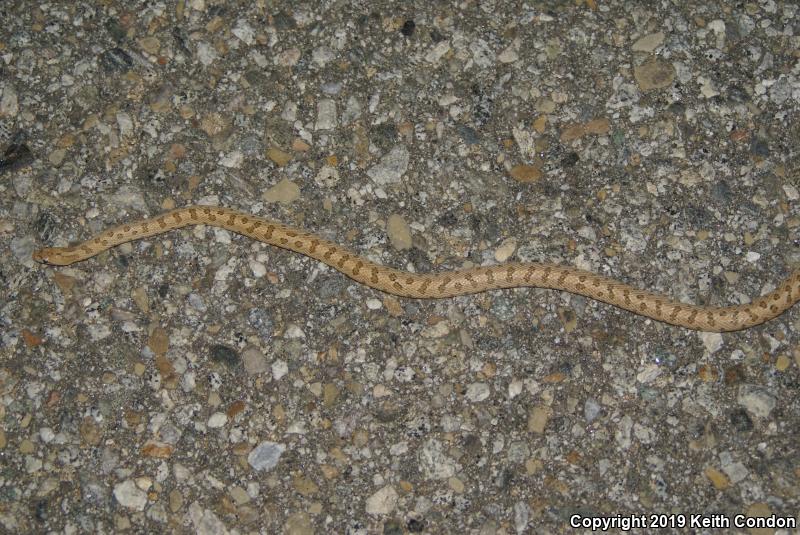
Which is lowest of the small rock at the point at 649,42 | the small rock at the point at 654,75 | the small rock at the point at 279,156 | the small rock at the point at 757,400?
the small rock at the point at 757,400

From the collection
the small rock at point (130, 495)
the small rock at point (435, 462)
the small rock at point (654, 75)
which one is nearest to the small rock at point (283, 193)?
the small rock at point (435, 462)

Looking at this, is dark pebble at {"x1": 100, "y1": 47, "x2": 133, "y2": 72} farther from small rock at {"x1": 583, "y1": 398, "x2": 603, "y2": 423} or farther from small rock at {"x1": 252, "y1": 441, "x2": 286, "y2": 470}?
small rock at {"x1": 583, "y1": 398, "x2": 603, "y2": 423}

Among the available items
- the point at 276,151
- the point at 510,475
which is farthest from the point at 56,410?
the point at 510,475

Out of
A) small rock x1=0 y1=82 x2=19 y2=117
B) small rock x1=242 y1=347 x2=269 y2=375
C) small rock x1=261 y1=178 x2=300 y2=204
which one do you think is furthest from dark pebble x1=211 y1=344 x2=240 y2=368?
small rock x1=0 y1=82 x2=19 y2=117

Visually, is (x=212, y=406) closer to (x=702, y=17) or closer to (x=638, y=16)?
(x=638, y=16)

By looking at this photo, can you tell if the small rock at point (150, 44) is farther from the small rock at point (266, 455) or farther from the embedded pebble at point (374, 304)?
the small rock at point (266, 455)

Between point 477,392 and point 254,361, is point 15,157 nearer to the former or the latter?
point 254,361
